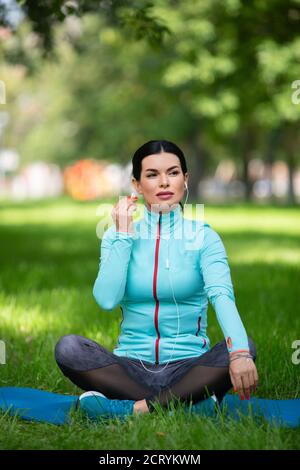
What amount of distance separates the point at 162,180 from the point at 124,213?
0.28 meters

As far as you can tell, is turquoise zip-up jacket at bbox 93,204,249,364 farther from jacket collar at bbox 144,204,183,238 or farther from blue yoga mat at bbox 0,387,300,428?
blue yoga mat at bbox 0,387,300,428

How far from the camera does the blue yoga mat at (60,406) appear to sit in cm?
374

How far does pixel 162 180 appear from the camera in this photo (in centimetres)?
387

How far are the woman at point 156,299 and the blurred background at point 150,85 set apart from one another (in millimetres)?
502

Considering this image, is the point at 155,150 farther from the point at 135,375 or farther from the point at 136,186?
the point at 135,375

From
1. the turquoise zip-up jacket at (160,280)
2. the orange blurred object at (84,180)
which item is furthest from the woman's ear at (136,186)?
the orange blurred object at (84,180)

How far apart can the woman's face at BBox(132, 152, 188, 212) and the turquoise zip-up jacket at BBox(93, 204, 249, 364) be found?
6 centimetres

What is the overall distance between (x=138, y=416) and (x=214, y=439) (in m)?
0.49

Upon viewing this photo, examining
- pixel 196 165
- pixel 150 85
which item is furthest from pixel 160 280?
pixel 196 165

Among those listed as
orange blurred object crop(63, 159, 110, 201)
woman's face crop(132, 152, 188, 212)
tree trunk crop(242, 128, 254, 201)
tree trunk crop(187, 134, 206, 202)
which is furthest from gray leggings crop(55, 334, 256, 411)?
orange blurred object crop(63, 159, 110, 201)

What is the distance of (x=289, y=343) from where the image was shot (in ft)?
17.1

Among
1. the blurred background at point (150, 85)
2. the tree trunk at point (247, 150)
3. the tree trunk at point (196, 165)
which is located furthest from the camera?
the tree trunk at point (196, 165)

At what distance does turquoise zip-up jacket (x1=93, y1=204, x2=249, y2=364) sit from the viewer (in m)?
3.80

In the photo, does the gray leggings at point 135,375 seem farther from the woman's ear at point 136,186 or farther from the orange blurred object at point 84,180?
the orange blurred object at point 84,180
